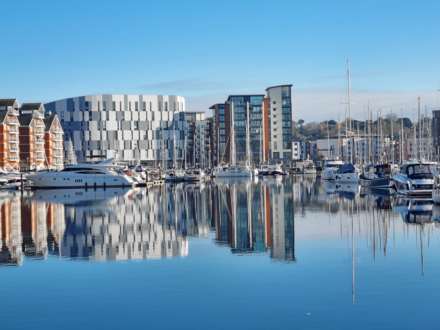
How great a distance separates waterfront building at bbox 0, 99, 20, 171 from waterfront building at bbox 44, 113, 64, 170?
41.0 feet

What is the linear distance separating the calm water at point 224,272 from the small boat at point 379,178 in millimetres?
32889

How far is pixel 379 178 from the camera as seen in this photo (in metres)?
72.4

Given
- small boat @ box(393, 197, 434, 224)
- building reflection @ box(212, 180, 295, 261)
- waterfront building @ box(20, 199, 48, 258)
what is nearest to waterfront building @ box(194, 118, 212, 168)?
building reflection @ box(212, 180, 295, 261)

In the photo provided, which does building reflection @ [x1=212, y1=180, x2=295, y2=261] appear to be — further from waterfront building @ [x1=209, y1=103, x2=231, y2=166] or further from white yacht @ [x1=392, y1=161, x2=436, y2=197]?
waterfront building @ [x1=209, y1=103, x2=231, y2=166]

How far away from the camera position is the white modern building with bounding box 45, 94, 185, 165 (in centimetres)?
15238

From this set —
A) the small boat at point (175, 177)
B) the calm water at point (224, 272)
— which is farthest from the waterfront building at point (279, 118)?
the calm water at point (224, 272)

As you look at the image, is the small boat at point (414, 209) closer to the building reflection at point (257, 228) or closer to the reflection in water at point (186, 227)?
the reflection in water at point (186, 227)

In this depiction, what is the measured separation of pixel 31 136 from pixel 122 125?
114 ft

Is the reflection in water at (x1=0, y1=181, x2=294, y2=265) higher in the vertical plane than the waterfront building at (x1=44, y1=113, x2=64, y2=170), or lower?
lower

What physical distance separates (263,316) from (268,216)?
84.4 feet

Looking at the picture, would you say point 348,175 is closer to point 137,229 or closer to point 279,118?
point 137,229

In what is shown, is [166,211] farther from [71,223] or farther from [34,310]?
[34,310]

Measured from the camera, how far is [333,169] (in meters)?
107

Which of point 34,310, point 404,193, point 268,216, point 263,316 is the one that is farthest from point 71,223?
point 404,193
